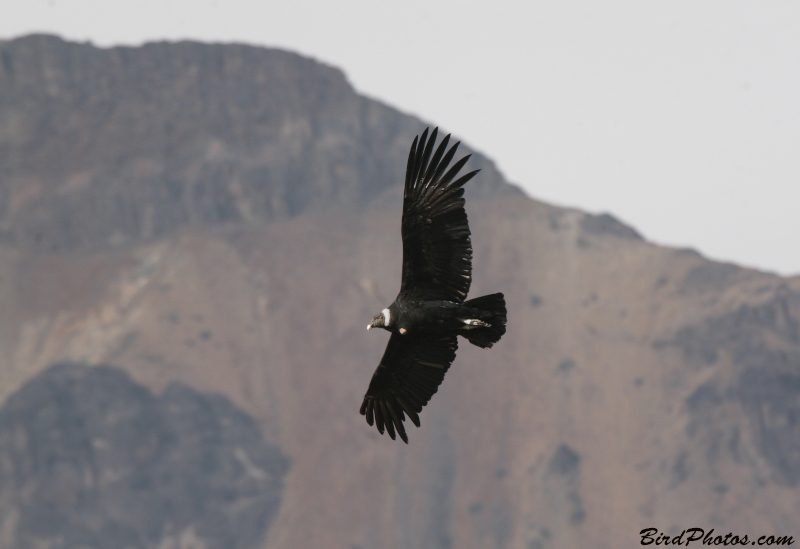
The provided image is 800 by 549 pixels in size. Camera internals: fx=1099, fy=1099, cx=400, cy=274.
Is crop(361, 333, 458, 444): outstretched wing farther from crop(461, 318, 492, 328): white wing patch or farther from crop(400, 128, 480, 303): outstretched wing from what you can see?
crop(461, 318, 492, 328): white wing patch

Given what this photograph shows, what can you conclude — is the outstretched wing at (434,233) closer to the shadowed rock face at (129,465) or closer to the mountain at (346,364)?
the mountain at (346,364)

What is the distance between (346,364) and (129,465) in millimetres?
30404

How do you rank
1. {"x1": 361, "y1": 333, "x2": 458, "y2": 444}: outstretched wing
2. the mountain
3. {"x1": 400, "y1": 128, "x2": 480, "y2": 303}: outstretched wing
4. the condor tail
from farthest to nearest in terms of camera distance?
the mountain → {"x1": 361, "y1": 333, "x2": 458, "y2": 444}: outstretched wing → {"x1": 400, "y1": 128, "x2": 480, "y2": 303}: outstretched wing → the condor tail

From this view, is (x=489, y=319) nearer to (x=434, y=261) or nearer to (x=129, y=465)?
(x=434, y=261)

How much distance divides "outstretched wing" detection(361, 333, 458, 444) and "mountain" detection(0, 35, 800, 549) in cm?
11120

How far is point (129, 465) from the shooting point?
459 feet

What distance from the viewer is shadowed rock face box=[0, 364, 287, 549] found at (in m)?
135

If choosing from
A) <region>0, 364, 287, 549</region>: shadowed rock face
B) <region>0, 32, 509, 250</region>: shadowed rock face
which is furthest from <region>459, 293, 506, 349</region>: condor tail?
<region>0, 32, 509, 250</region>: shadowed rock face

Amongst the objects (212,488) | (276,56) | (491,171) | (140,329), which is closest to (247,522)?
(212,488)

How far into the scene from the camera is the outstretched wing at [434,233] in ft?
60.7

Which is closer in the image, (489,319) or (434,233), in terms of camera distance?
(489,319)

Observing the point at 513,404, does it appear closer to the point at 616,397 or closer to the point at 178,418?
Answer: the point at 616,397

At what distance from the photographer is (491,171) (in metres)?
182

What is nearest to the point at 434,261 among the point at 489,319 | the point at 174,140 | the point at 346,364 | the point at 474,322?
the point at 474,322
